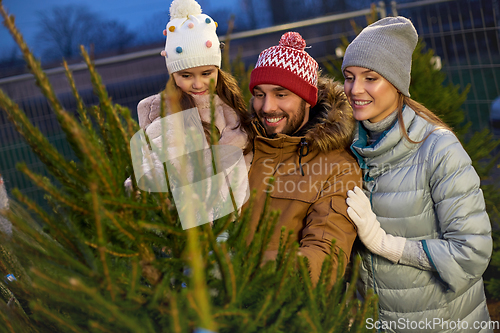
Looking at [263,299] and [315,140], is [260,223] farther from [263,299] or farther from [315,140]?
[315,140]

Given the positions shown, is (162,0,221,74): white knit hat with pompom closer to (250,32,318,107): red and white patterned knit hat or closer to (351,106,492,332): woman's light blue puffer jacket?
(250,32,318,107): red and white patterned knit hat

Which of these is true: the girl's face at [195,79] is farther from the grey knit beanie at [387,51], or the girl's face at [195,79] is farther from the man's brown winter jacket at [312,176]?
the grey knit beanie at [387,51]

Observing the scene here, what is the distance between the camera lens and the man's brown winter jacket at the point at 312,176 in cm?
202

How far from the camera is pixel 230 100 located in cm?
271

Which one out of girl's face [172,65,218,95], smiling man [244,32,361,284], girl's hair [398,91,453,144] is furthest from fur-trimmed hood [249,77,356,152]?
girl's face [172,65,218,95]

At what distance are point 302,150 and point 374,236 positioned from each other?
0.61 m

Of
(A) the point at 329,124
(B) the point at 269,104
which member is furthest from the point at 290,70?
(A) the point at 329,124

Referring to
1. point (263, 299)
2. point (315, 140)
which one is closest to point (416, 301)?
point (315, 140)

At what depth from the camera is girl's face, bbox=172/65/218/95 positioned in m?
2.62

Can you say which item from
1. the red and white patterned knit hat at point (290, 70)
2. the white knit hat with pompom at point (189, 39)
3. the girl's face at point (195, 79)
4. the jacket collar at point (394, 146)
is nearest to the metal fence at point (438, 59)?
the white knit hat with pompom at point (189, 39)

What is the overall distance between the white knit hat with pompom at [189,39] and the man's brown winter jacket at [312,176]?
1.88ft

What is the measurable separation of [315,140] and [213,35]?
108cm

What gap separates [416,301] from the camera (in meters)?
2.03

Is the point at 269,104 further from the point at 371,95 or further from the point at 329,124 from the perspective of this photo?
the point at 371,95
